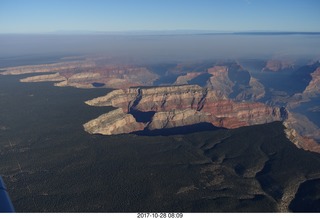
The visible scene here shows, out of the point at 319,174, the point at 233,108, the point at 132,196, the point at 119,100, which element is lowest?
the point at 233,108

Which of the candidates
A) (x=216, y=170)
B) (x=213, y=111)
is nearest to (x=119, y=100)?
(x=213, y=111)

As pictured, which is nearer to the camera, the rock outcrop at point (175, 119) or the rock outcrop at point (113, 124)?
the rock outcrop at point (113, 124)

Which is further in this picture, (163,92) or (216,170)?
(163,92)

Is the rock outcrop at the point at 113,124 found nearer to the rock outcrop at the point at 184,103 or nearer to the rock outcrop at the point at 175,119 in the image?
the rock outcrop at the point at 175,119

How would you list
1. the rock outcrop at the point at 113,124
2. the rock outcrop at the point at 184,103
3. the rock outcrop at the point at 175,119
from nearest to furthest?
the rock outcrop at the point at 113,124 < the rock outcrop at the point at 175,119 < the rock outcrop at the point at 184,103

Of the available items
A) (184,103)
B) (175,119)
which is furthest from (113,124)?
(184,103)

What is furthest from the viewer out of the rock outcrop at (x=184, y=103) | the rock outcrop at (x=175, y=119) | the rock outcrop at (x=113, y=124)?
the rock outcrop at (x=184, y=103)

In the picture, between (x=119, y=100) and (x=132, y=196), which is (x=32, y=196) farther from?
(x=119, y=100)

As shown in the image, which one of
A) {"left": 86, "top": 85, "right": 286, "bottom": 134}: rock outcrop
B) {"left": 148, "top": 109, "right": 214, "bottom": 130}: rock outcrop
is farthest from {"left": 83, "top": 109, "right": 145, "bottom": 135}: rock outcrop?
{"left": 86, "top": 85, "right": 286, "bottom": 134}: rock outcrop

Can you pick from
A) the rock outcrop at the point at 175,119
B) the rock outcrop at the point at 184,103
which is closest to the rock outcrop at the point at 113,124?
the rock outcrop at the point at 175,119

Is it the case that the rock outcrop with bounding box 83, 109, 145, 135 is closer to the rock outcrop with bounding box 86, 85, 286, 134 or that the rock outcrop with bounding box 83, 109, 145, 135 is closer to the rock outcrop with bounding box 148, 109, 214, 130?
the rock outcrop with bounding box 148, 109, 214, 130

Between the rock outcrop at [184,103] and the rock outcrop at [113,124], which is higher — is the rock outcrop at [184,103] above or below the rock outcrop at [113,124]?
below
